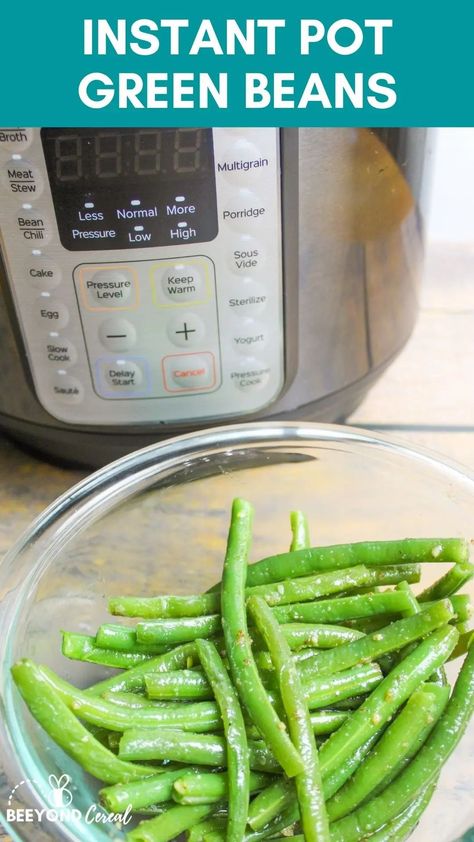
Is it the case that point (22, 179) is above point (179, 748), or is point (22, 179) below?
above

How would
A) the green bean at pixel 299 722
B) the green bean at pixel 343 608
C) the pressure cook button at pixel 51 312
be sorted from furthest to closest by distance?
the pressure cook button at pixel 51 312 → the green bean at pixel 343 608 → the green bean at pixel 299 722

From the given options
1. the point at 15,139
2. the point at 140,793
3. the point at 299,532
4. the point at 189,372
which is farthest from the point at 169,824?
the point at 15,139

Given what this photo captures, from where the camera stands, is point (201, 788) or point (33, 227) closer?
point (201, 788)

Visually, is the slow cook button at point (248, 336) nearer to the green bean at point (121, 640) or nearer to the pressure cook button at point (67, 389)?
the pressure cook button at point (67, 389)

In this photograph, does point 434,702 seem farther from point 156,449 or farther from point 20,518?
point 20,518

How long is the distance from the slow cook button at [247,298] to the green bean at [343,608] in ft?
0.83

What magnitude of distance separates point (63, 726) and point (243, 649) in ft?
0.42

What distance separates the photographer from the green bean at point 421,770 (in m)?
0.53

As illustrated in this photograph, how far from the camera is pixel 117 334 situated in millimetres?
724

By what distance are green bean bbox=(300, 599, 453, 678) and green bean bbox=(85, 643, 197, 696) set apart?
0.08 m

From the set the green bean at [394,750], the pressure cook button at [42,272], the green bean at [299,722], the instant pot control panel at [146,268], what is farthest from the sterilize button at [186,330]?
the green bean at [394,750]

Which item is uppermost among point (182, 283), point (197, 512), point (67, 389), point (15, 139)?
point (15, 139)

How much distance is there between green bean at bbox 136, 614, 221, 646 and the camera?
0.61m

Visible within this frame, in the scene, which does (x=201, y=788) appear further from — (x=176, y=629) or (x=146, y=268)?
(x=146, y=268)
